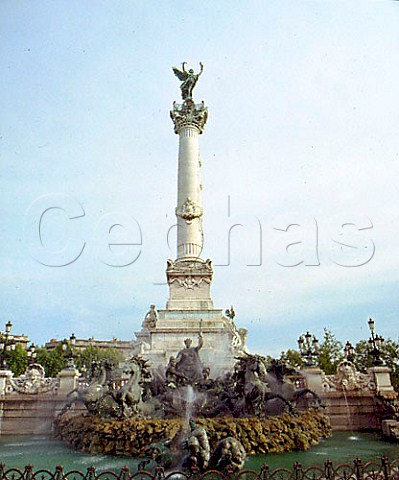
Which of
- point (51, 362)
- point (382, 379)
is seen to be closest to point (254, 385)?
point (382, 379)

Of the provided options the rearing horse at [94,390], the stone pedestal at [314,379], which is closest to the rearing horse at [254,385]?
the stone pedestal at [314,379]

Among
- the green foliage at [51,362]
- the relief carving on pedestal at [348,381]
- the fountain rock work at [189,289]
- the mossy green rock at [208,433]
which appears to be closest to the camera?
the mossy green rock at [208,433]

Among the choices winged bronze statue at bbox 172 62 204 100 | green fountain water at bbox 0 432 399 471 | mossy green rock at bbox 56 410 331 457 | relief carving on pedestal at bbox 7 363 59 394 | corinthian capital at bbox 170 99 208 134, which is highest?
winged bronze statue at bbox 172 62 204 100

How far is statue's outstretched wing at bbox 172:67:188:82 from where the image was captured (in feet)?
89.2

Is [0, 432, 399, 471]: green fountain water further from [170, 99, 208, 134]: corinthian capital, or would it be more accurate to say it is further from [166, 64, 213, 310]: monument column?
[170, 99, 208, 134]: corinthian capital

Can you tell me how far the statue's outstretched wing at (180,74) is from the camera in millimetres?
27203

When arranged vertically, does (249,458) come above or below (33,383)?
below

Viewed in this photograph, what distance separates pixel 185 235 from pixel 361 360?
1919cm

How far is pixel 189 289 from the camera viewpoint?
21.2m

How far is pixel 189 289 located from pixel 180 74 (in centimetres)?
1505

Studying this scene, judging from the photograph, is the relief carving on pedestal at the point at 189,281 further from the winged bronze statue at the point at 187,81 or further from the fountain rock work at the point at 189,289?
the winged bronze statue at the point at 187,81

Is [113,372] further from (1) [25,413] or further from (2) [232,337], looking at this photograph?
(2) [232,337]

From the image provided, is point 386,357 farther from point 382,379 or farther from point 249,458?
point 249,458

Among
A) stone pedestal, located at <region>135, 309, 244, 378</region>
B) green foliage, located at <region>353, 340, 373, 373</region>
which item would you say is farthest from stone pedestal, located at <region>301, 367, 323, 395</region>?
green foliage, located at <region>353, 340, 373, 373</region>
